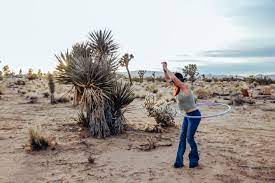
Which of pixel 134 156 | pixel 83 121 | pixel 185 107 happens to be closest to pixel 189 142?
pixel 185 107

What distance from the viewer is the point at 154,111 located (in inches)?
519

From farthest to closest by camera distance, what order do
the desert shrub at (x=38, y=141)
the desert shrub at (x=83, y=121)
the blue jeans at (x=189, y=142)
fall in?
1. the desert shrub at (x=83, y=121)
2. the desert shrub at (x=38, y=141)
3. the blue jeans at (x=189, y=142)

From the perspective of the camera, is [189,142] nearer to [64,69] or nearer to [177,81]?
[177,81]

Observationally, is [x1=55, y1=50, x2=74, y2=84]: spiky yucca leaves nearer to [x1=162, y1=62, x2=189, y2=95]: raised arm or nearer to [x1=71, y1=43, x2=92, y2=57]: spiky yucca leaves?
[x1=71, y1=43, x2=92, y2=57]: spiky yucca leaves

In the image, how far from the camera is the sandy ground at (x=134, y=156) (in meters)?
7.65

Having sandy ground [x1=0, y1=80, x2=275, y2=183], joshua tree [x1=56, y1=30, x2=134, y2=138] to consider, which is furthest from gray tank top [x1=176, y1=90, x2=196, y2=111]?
joshua tree [x1=56, y1=30, x2=134, y2=138]

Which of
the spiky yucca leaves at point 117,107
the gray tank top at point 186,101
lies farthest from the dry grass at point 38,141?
the gray tank top at point 186,101

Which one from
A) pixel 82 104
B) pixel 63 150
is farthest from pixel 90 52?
pixel 63 150

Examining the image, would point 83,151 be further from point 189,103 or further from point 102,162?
point 189,103

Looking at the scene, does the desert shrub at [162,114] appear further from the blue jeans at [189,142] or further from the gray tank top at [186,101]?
the gray tank top at [186,101]

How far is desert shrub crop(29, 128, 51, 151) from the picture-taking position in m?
9.72

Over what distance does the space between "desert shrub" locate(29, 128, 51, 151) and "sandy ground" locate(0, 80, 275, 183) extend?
256 mm

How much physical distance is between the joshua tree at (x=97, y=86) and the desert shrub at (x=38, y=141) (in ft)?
5.72

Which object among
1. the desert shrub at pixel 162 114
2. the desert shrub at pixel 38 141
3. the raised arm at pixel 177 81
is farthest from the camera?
the desert shrub at pixel 162 114
